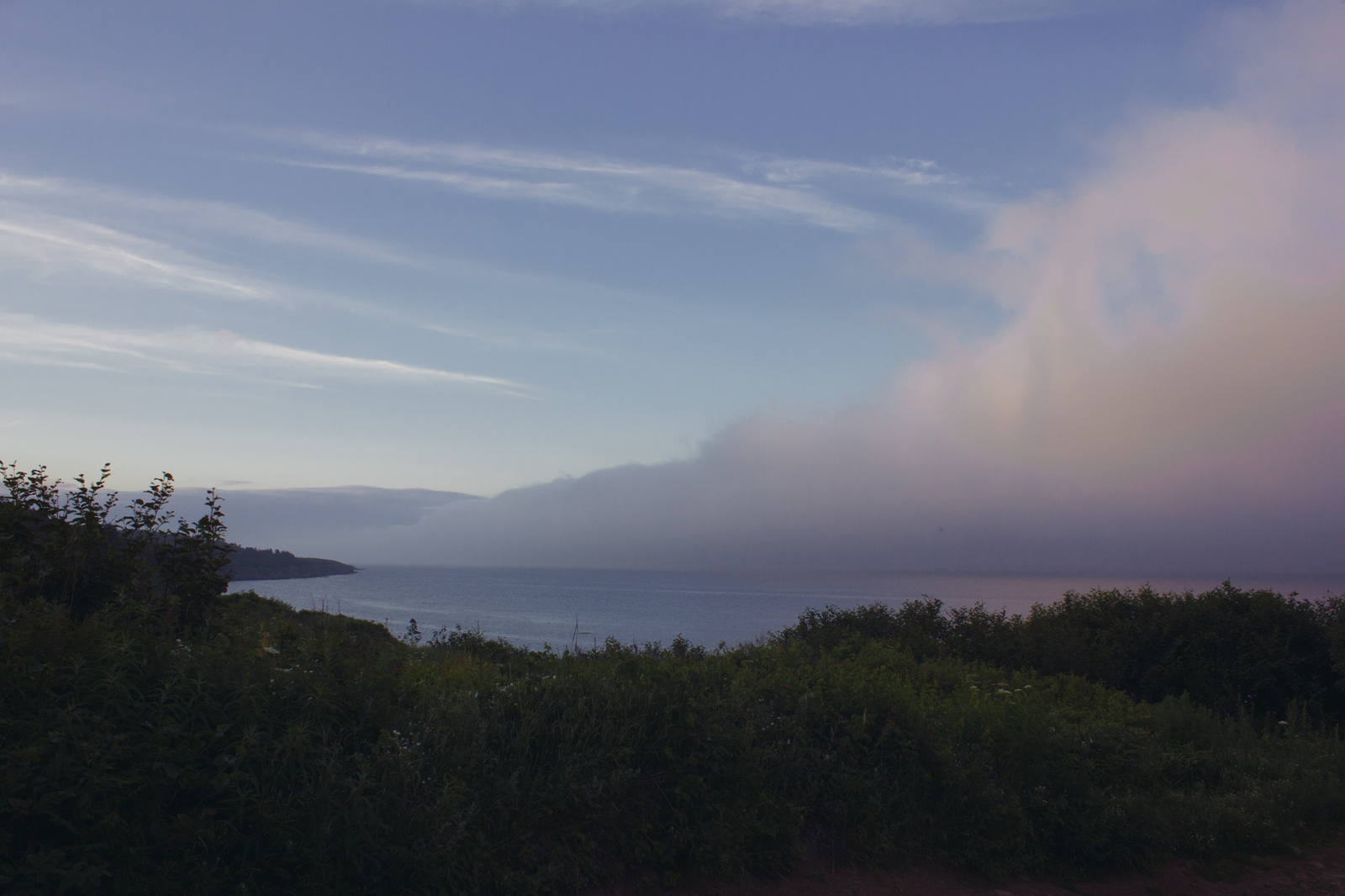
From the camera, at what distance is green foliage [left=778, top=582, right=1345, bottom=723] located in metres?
16.2

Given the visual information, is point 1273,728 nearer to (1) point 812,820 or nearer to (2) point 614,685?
(1) point 812,820

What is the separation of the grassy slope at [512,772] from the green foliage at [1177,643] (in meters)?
7.79

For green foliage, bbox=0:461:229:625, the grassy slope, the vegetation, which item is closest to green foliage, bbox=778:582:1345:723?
the vegetation

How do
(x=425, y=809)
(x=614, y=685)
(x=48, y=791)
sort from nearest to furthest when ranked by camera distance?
(x=48, y=791) < (x=425, y=809) < (x=614, y=685)

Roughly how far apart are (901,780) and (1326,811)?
5.16m

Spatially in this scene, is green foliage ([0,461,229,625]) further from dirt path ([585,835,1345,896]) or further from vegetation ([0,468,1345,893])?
dirt path ([585,835,1345,896])

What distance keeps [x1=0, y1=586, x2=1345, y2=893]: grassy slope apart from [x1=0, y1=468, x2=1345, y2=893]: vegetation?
0.06 ft

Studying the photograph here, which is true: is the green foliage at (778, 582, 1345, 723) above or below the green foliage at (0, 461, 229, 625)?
below

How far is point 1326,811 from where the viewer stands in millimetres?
8148

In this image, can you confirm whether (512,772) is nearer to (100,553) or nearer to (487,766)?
(487,766)

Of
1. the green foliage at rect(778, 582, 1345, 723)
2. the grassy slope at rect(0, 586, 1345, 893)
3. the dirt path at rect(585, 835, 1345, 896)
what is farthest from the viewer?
the green foliage at rect(778, 582, 1345, 723)

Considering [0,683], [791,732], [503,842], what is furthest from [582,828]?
[0,683]

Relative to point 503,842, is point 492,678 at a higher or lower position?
higher

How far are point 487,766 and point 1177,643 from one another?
58.3ft
